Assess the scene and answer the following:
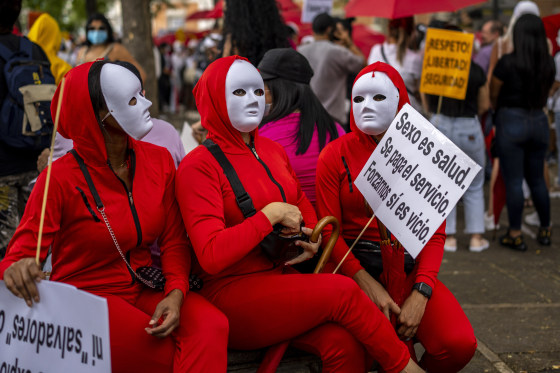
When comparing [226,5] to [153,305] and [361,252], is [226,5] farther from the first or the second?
[153,305]

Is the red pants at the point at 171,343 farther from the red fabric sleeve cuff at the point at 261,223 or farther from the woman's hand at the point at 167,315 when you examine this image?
the red fabric sleeve cuff at the point at 261,223

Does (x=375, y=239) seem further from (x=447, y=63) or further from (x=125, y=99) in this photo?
(x=447, y=63)

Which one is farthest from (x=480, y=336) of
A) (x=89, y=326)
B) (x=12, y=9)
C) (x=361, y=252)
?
(x=12, y=9)

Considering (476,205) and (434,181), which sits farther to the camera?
(476,205)

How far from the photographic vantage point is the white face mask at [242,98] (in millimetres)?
2875

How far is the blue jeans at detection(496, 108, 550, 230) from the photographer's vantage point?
611cm

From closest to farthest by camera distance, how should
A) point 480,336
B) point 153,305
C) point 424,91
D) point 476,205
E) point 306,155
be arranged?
point 153,305
point 306,155
point 480,336
point 424,91
point 476,205

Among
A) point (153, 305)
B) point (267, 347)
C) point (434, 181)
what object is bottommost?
point (267, 347)

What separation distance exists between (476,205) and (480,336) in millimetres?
2277

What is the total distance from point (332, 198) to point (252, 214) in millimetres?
560

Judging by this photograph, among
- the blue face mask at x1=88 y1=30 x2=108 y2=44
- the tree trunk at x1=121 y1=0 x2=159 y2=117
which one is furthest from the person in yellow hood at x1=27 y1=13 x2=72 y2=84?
the tree trunk at x1=121 y1=0 x2=159 y2=117

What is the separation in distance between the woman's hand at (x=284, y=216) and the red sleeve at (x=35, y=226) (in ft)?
2.56

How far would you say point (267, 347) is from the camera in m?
2.84

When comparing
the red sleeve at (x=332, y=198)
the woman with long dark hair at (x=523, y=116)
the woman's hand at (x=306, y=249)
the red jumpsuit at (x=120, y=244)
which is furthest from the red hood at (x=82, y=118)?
the woman with long dark hair at (x=523, y=116)
